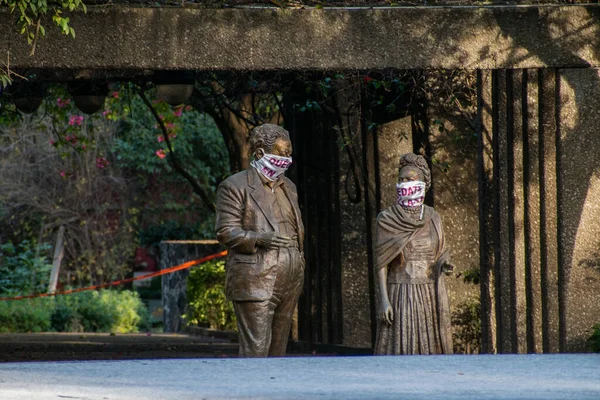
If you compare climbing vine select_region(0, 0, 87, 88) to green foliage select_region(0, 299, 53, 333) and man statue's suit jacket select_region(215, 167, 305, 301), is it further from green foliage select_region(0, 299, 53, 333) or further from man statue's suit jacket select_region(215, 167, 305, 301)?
green foliage select_region(0, 299, 53, 333)

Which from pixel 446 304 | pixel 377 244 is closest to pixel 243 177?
pixel 377 244

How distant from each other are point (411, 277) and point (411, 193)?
598 millimetres

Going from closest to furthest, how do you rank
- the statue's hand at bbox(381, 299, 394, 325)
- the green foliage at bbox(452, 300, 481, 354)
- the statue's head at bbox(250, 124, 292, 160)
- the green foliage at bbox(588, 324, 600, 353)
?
the statue's head at bbox(250, 124, 292, 160) < the statue's hand at bbox(381, 299, 394, 325) < the green foliage at bbox(588, 324, 600, 353) < the green foliage at bbox(452, 300, 481, 354)

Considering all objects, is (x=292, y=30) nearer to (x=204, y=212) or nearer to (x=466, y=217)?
(x=466, y=217)

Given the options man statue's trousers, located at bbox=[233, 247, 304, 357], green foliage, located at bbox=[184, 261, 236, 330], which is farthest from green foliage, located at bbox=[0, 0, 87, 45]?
green foliage, located at bbox=[184, 261, 236, 330]

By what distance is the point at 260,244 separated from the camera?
357 inches

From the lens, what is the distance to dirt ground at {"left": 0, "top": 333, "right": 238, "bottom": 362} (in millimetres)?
14125

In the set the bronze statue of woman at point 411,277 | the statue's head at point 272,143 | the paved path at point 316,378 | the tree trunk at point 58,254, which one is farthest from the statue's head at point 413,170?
the tree trunk at point 58,254

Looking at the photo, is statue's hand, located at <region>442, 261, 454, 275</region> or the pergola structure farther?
the pergola structure

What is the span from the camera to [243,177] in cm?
930

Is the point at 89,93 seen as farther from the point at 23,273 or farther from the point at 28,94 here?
the point at 23,273

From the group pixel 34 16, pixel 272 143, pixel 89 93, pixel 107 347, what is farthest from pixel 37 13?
pixel 107 347

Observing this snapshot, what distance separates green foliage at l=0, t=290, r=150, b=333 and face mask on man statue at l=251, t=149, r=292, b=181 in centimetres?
1248

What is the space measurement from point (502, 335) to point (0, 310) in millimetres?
12385
